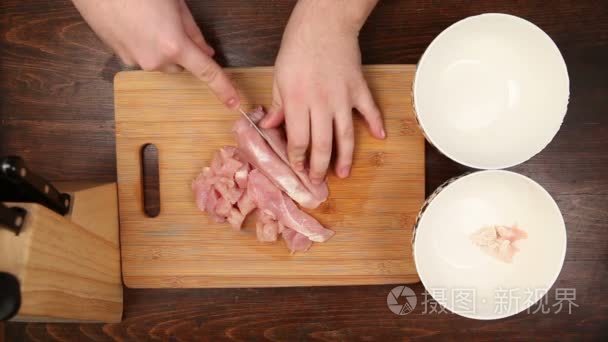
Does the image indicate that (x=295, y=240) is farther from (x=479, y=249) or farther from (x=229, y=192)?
(x=479, y=249)

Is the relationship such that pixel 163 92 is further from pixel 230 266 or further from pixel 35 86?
pixel 230 266

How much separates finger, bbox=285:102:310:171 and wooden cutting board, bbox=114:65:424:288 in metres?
0.18

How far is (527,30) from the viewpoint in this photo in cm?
120

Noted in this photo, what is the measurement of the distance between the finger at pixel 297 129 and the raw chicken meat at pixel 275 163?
6cm

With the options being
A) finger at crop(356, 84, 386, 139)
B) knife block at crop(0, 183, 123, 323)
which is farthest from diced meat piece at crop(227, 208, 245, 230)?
finger at crop(356, 84, 386, 139)

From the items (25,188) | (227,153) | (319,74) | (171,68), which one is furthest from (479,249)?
(25,188)

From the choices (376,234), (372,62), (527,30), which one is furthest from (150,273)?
(527,30)

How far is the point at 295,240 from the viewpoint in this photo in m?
1.34

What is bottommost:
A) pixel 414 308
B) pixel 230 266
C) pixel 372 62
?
pixel 414 308

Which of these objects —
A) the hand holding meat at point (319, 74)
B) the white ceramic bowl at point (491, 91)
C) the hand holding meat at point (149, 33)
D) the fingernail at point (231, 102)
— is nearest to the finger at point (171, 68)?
the hand holding meat at point (149, 33)

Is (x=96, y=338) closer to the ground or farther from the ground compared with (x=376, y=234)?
closer to the ground

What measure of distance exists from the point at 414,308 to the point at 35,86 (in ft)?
4.45

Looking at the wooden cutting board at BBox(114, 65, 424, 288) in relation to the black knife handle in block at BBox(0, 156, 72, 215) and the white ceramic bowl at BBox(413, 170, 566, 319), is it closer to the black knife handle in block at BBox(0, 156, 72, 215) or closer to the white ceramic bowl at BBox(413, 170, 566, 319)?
the white ceramic bowl at BBox(413, 170, 566, 319)

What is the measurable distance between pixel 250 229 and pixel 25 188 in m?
0.60
